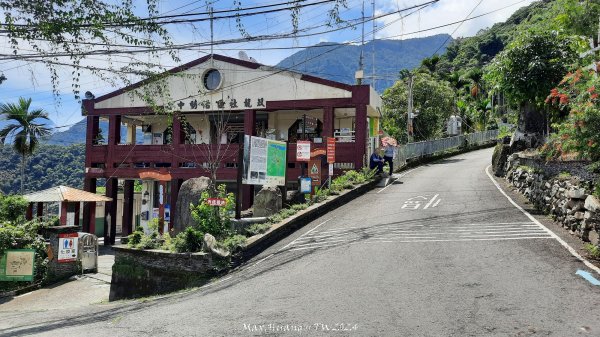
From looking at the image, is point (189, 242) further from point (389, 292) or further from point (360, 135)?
point (360, 135)

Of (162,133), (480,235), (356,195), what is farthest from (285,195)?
(162,133)

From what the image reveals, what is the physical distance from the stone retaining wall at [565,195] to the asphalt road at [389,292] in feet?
2.48

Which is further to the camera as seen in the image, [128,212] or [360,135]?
[128,212]

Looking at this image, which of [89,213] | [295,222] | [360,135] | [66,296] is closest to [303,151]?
[295,222]

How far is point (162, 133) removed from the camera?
103ft

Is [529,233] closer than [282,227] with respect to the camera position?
Yes

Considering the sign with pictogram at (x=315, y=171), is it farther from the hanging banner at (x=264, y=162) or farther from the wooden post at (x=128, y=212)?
the wooden post at (x=128, y=212)

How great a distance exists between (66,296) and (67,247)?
2.45 metres

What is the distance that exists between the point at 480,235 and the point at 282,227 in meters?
5.62

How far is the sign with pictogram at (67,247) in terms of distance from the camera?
15449 millimetres

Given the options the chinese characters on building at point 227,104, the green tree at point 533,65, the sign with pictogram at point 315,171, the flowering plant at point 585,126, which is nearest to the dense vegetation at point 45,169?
the chinese characters on building at point 227,104

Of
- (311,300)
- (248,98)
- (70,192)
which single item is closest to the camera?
(311,300)

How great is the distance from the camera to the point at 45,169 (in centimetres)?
6450

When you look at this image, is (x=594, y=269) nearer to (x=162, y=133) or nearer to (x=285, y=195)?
(x=285, y=195)
